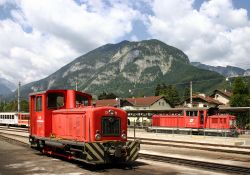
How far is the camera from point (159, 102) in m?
96.5

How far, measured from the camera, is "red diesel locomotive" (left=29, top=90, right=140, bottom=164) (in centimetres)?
1344

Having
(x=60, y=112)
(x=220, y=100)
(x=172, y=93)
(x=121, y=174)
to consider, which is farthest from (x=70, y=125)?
(x=172, y=93)

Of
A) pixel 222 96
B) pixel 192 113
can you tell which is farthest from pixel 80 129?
pixel 222 96

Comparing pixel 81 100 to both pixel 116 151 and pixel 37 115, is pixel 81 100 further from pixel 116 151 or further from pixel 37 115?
pixel 116 151

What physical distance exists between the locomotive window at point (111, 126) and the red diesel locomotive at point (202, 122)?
23.6 metres

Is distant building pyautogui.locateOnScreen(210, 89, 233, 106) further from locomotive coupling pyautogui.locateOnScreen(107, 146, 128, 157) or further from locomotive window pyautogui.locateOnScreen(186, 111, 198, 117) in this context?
locomotive coupling pyautogui.locateOnScreen(107, 146, 128, 157)

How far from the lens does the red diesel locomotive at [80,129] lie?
44.1ft

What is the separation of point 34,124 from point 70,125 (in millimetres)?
4158

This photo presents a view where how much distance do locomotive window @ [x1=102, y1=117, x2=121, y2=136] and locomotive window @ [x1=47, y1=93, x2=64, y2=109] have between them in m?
3.39

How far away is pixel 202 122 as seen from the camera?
39562 millimetres

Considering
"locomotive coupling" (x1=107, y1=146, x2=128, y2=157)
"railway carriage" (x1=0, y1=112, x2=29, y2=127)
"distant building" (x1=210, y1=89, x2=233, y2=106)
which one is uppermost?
"distant building" (x1=210, y1=89, x2=233, y2=106)

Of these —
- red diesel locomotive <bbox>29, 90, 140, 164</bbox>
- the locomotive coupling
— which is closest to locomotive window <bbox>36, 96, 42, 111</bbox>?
red diesel locomotive <bbox>29, 90, 140, 164</bbox>

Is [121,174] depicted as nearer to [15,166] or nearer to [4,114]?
[15,166]

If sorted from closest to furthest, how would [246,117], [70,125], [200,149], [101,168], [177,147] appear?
[101,168], [70,125], [200,149], [177,147], [246,117]
